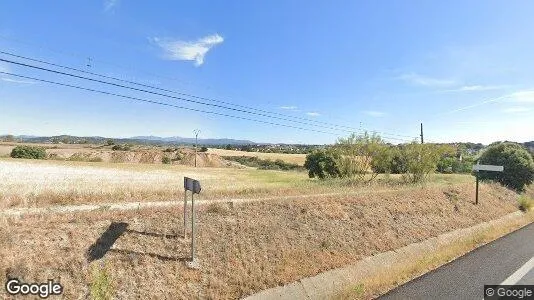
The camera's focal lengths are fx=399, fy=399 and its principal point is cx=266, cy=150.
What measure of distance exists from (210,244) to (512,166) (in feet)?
139

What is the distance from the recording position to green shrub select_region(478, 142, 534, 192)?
144 feet

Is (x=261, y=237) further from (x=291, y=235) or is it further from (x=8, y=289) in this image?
(x=8, y=289)

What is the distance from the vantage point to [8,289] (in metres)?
9.01

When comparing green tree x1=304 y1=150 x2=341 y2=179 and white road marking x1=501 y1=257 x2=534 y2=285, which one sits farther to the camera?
green tree x1=304 y1=150 x2=341 y2=179

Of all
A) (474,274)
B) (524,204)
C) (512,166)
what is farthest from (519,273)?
(512,166)

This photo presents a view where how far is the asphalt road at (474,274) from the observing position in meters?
14.3

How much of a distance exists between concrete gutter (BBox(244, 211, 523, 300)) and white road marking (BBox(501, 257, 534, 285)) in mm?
4203

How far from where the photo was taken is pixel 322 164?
5391 centimetres

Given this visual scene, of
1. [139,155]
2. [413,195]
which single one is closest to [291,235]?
[413,195]

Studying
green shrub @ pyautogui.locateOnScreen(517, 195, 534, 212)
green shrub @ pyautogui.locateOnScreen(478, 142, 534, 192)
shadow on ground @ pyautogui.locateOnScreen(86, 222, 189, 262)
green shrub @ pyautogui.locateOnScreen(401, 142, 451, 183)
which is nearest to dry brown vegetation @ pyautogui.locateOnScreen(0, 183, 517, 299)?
shadow on ground @ pyautogui.locateOnScreen(86, 222, 189, 262)

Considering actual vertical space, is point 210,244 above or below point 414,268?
above

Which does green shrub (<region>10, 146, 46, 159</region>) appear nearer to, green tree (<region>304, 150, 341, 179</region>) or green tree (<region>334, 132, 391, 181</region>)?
green tree (<region>304, 150, 341, 179</region>)

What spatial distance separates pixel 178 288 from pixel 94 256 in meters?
2.47

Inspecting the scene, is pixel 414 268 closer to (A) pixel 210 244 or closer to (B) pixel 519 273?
(B) pixel 519 273
